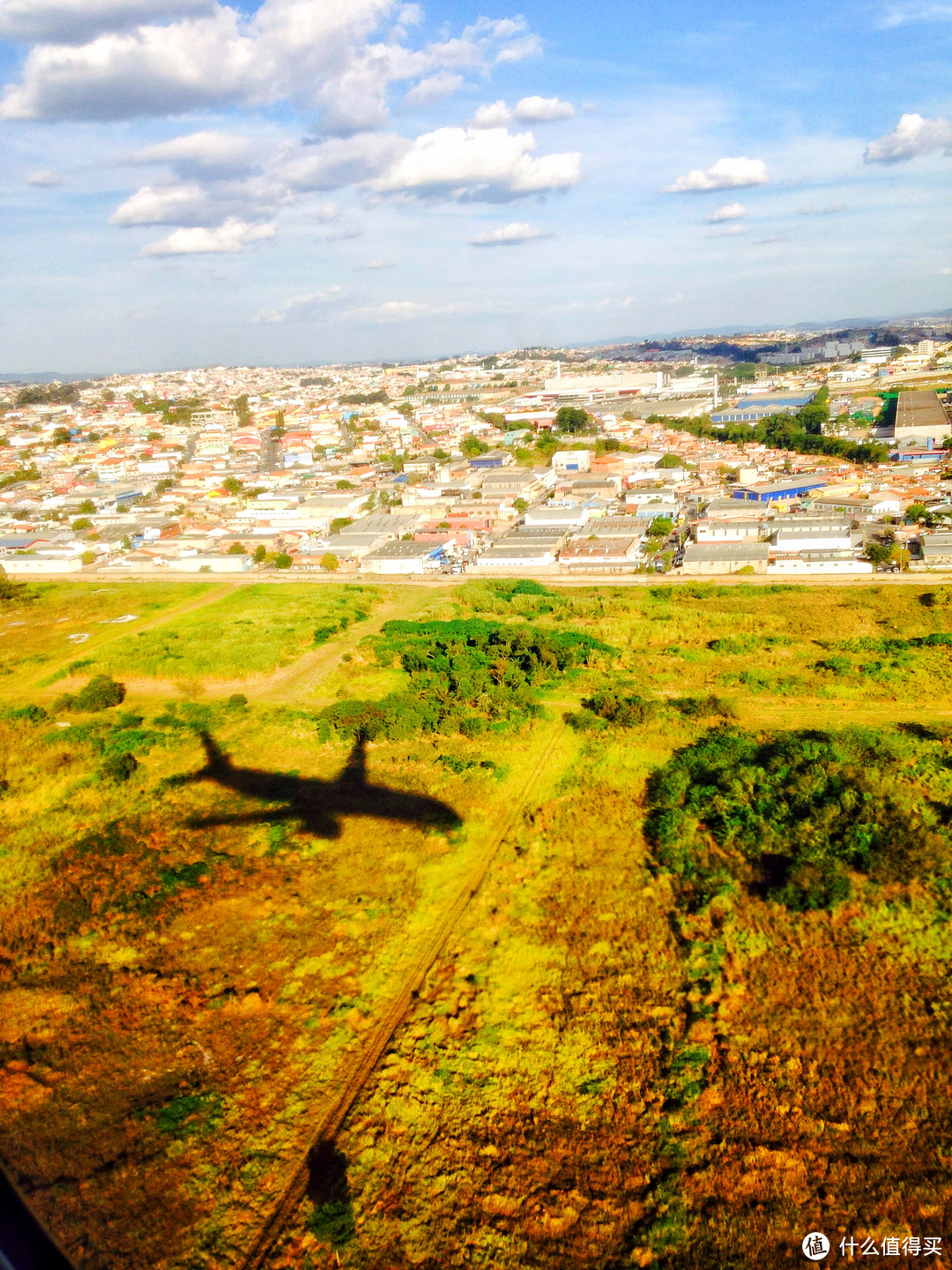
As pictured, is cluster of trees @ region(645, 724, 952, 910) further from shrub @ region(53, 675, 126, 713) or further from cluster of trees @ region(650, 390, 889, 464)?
cluster of trees @ region(650, 390, 889, 464)

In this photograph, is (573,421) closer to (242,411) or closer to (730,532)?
(730,532)

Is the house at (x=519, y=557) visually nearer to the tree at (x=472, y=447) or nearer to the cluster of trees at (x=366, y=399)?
the tree at (x=472, y=447)

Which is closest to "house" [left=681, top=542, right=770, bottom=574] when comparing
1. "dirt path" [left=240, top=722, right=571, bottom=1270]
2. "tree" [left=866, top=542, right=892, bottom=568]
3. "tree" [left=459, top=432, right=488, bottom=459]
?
"tree" [left=866, top=542, right=892, bottom=568]

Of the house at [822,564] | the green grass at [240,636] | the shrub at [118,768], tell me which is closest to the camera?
the shrub at [118,768]

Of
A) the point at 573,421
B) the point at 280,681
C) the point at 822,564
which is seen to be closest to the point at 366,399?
the point at 573,421

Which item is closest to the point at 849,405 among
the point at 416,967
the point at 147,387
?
the point at 416,967

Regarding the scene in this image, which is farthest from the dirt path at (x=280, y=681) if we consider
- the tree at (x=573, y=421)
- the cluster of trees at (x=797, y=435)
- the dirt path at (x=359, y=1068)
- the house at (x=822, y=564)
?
the tree at (x=573, y=421)
